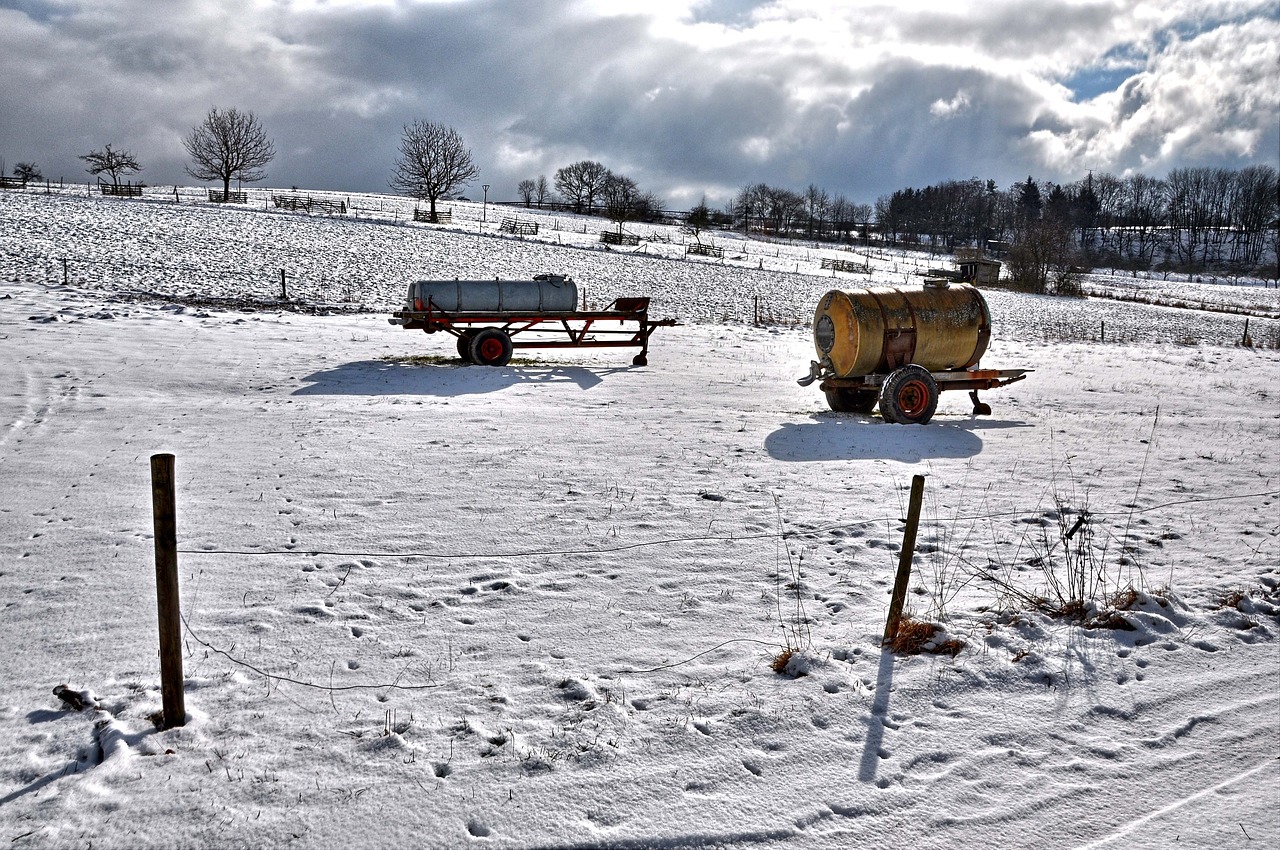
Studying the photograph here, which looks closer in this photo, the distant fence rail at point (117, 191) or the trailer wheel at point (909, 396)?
the trailer wheel at point (909, 396)

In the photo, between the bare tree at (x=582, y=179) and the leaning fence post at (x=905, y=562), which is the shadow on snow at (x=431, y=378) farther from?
the bare tree at (x=582, y=179)

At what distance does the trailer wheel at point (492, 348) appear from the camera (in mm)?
16016

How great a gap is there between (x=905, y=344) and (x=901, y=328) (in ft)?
0.88

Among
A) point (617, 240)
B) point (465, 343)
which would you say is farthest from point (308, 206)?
point (465, 343)

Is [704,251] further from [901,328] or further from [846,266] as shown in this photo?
[901,328]

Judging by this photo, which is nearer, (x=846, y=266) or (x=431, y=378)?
(x=431, y=378)

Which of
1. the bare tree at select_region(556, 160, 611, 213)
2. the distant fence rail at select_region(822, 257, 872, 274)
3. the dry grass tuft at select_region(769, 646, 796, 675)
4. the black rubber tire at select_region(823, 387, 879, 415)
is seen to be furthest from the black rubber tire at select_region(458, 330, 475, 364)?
the bare tree at select_region(556, 160, 611, 213)

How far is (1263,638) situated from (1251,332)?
118 ft

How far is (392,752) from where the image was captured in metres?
4.15

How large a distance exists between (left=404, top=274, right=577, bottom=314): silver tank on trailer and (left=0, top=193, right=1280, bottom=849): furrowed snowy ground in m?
3.41

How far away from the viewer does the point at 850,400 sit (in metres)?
13.3

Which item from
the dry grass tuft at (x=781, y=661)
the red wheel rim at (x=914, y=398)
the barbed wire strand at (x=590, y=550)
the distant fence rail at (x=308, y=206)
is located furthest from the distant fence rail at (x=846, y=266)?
the dry grass tuft at (x=781, y=661)

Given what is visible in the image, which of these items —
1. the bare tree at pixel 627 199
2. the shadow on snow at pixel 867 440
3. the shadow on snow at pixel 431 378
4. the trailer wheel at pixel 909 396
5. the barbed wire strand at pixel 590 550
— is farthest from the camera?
the bare tree at pixel 627 199

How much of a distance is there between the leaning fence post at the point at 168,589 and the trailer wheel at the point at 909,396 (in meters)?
10.1
